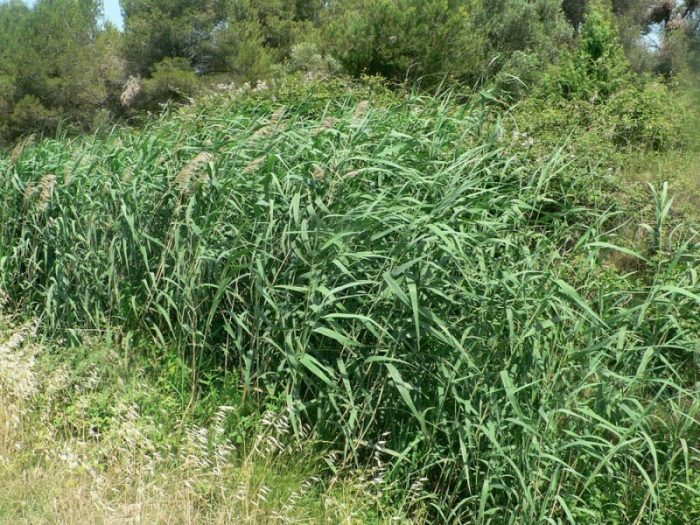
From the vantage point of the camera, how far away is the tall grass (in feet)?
12.1

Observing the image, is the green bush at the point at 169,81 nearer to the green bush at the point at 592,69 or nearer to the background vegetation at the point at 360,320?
the green bush at the point at 592,69

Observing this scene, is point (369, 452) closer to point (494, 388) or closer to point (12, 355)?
point (494, 388)

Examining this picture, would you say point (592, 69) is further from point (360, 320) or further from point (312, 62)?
point (312, 62)

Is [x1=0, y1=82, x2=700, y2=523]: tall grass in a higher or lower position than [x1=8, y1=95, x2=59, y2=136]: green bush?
lower

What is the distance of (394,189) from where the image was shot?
4637 mm

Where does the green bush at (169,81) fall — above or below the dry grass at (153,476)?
above

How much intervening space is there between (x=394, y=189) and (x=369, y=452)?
1522 millimetres

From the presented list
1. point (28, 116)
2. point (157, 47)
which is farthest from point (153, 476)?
point (28, 116)

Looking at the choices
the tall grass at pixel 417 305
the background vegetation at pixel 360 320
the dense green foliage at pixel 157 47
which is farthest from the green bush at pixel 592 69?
the dense green foliage at pixel 157 47

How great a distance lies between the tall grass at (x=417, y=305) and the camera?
3686 millimetres

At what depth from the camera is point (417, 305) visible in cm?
378

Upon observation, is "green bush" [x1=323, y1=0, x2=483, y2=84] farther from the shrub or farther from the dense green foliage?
the dense green foliage

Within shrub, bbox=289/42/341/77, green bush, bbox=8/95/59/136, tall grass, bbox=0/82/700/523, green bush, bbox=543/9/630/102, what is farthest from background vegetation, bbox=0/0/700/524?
green bush, bbox=8/95/59/136

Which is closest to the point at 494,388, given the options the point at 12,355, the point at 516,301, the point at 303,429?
the point at 516,301
